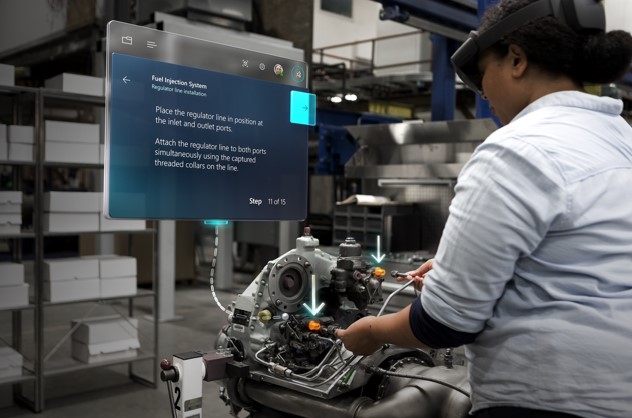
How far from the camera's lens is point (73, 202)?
3721 millimetres

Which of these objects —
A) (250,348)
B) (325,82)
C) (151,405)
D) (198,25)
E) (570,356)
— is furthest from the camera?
(325,82)

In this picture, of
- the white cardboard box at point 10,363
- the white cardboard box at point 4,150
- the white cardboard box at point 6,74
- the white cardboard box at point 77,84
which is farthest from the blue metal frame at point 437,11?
the white cardboard box at point 10,363

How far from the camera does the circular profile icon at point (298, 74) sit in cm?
203

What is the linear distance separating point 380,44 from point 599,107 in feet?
39.5

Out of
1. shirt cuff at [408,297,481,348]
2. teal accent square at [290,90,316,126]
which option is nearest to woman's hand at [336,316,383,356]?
shirt cuff at [408,297,481,348]

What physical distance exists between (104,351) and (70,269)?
24.0 inches

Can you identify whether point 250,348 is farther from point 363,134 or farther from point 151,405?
point 363,134

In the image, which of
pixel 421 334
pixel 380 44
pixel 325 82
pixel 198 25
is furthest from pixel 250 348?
pixel 380 44

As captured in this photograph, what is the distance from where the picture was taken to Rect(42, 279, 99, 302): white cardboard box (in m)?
3.68

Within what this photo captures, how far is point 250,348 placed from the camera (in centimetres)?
205

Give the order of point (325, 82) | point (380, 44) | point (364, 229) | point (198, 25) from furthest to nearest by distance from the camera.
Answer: point (380, 44)
point (325, 82)
point (198, 25)
point (364, 229)

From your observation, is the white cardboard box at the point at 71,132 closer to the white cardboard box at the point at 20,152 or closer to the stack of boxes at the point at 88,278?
the white cardboard box at the point at 20,152

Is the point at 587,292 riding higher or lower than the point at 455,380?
higher

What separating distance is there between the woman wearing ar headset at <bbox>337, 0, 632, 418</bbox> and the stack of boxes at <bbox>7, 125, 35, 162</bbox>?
10.4ft
